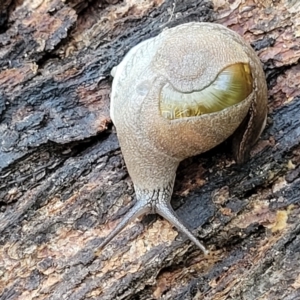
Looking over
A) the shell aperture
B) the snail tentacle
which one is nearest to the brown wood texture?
the snail tentacle

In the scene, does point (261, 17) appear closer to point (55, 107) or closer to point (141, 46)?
point (141, 46)

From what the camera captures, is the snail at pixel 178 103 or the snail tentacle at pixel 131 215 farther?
the snail tentacle at pixel 131 215

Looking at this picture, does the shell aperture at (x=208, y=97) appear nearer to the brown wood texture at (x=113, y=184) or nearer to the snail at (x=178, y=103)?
the snail at (x=178, y=103)

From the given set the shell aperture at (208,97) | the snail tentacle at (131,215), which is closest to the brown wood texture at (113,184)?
the snail tentacle at (131,215)

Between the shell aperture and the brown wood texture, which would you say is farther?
the brown wood texture

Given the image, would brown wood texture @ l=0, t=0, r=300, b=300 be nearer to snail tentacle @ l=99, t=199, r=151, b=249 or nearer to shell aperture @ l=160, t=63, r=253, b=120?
snail tentacle @ l=99, t=199, r=151, b=249

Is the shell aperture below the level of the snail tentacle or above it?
above
